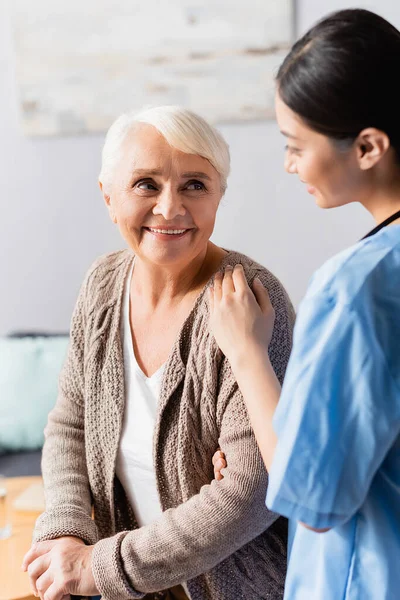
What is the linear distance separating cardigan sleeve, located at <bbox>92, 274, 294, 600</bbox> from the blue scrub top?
362 mm

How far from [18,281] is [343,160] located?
2355 mm

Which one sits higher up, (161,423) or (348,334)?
(348,334)

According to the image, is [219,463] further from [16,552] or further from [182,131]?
[16,552]

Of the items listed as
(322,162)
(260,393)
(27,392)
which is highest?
(322,162)

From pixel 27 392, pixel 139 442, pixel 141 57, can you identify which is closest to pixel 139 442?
pixel 139 442

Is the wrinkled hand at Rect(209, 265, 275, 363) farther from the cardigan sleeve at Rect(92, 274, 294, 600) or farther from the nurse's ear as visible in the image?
the nurse's ear

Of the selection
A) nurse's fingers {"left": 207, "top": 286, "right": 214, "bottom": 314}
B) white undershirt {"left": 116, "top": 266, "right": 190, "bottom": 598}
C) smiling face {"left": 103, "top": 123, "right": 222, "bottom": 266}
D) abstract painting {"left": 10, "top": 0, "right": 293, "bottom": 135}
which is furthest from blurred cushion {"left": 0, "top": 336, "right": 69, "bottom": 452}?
nurse's fingers {"left": 207, "top": 286, "right": 214, "bottom": 314}

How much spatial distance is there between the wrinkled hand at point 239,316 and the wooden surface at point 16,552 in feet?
2.60

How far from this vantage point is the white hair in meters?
1.41

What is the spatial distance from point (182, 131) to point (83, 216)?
170 cm

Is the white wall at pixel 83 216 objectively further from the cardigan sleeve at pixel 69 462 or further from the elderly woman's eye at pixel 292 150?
the elderly woman's eye at pixel 292 150

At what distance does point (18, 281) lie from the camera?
3.16m

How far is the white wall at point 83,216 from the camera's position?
287 cm

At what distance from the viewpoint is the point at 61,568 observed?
1391mm
